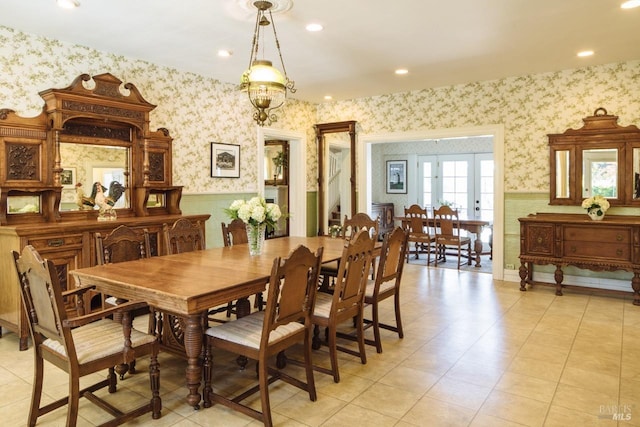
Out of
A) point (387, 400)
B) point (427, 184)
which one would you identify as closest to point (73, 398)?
point (387, 400)

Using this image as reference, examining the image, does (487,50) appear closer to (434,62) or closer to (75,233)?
(434,62)

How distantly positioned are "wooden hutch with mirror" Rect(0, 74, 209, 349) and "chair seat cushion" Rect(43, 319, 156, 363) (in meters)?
1.52

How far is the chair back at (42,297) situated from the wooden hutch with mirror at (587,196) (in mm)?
4920

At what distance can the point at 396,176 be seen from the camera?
34.4 feet

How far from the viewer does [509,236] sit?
5977 mm

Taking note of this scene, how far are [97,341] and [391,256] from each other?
82.0 inches

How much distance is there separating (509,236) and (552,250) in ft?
2.61

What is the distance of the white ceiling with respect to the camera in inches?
137

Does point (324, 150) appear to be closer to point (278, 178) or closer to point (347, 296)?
point (278, 178)

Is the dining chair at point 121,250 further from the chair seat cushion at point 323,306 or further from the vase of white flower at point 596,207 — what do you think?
the vase of white flower at point 596,207

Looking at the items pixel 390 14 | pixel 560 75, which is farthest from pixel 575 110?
pixel 390 14

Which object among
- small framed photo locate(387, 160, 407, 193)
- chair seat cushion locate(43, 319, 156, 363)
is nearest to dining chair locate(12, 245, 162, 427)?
chair seat cushion locate(43, 319, 156, 363)

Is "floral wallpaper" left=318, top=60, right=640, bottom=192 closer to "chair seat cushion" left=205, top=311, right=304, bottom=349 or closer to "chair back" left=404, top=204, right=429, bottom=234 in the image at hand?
"chair back" left=404, top=204, right=429, bottom=234

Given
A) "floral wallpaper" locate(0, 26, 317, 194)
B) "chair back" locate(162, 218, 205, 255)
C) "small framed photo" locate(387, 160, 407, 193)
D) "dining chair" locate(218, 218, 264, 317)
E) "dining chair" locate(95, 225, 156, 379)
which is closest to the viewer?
"dining chair" locate(95, 225, 156, 379)
